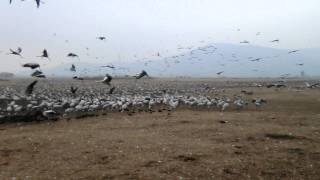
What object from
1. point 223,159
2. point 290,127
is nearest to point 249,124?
point 290,127

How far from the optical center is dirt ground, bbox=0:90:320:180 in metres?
13.9

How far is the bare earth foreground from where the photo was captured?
1393 centimetres

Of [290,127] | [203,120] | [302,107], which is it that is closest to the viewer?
[290,127]

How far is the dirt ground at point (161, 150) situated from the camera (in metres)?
13.9

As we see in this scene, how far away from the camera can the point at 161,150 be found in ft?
54.2

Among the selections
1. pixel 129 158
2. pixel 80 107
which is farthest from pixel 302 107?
pixel 129 158

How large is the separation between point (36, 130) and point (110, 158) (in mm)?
8074

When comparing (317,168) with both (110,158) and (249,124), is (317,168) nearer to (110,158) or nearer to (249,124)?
(110,158)

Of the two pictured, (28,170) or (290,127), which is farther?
(290,127)

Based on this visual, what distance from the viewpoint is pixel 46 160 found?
15227 mm

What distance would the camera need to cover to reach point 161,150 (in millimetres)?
16531

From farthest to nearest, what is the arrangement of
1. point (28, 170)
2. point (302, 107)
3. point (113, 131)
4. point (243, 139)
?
point (302, 107) → point (113, 131) → point (243, 139) → point (28, 170)

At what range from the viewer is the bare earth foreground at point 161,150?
548 inches

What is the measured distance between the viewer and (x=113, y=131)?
69.6 feet
